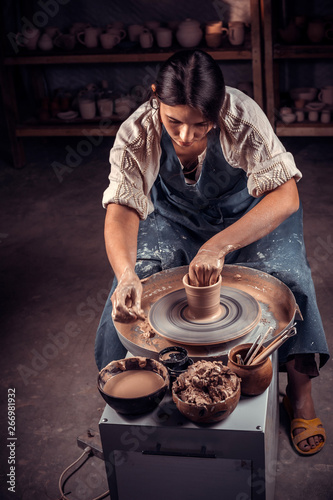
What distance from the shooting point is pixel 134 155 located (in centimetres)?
219

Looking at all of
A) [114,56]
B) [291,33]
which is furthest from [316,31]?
[114,56]

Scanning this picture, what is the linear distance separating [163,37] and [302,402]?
3.59m

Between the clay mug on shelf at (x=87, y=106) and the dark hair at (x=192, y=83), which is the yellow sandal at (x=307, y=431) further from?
the clay mug on shelf at (x=87, y=106)

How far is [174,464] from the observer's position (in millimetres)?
1539

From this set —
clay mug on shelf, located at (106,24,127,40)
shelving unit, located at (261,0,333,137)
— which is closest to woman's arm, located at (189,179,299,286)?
shelving unit, located at (261,0,333,137)

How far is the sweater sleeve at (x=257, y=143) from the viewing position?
2137mm

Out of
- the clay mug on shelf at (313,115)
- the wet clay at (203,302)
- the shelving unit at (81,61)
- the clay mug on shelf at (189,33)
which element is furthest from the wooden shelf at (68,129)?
the wet clay at (203,302)

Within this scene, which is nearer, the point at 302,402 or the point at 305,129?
the point at 302,402

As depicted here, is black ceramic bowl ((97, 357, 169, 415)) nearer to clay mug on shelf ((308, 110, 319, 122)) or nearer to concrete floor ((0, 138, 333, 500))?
concrete floor ((0, 138, 333, 500))

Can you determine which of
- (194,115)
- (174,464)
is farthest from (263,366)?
(194,115)

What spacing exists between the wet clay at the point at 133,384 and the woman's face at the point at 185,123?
814 mm

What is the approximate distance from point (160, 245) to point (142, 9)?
3841mm

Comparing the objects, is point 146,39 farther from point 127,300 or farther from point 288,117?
point 127,300

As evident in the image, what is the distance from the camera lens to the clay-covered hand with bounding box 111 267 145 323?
1779mm
